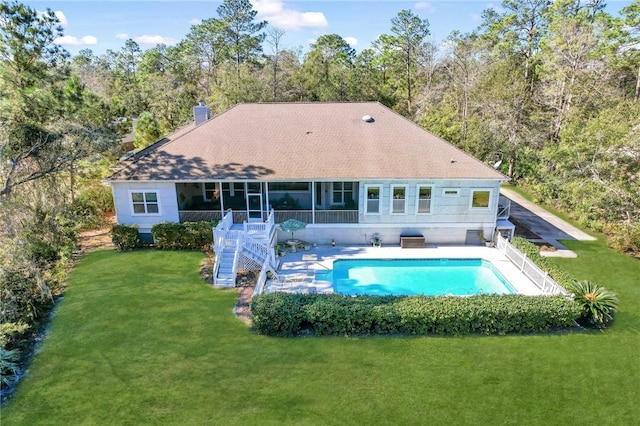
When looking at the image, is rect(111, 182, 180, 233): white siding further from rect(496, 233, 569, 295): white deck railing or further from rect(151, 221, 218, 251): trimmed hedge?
rect(496, 233, 569, 295): white deck railing

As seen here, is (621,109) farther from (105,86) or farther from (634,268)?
(105,86)

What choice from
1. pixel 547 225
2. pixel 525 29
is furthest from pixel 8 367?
pixel 525 29

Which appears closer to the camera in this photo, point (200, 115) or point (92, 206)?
point (92, 206)

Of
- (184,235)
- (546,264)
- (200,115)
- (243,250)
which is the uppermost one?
(200,115)

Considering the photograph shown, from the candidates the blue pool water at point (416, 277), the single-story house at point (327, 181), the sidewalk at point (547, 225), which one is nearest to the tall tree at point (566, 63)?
the sidewalk at point (547, 225)

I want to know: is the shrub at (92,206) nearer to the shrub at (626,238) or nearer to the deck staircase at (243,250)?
the deck staircase at (243,250)

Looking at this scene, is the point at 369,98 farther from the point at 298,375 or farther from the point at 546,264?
the point at 298,375

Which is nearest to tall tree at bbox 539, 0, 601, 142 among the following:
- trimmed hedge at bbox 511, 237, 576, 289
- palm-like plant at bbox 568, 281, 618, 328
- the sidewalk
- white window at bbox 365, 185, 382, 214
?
the sidewalk
